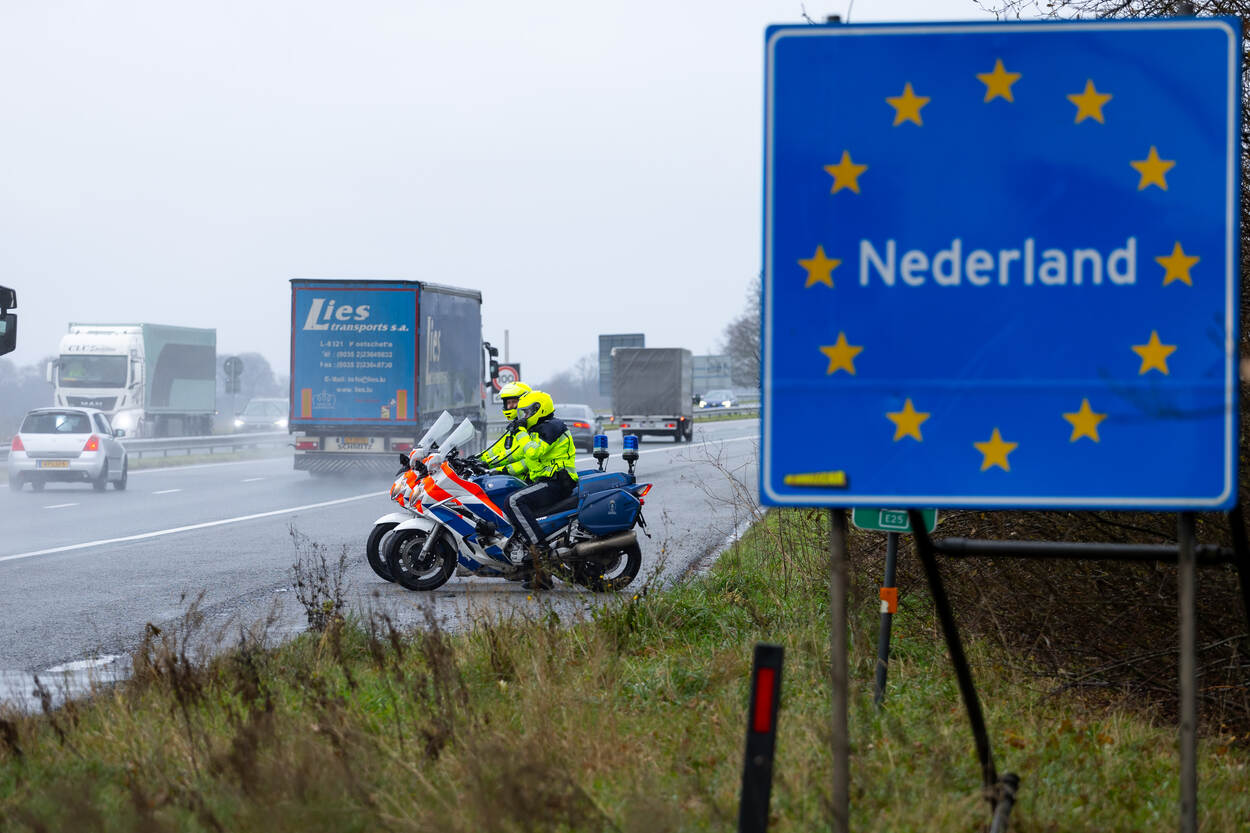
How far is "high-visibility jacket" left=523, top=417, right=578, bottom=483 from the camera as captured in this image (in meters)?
11.3

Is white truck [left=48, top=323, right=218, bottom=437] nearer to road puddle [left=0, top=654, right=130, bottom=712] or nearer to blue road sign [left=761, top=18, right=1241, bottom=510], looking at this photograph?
road puddle [left=0, top=654, right=130, bottom=712]

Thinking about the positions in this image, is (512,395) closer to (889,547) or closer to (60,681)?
(60,681)

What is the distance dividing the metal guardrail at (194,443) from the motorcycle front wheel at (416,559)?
72.1 feet

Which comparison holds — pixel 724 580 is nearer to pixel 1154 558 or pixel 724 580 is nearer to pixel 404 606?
pixel 404 606

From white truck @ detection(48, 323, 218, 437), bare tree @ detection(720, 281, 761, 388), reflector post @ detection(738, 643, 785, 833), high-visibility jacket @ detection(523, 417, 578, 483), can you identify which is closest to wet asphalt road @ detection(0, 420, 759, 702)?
high-visibility jacket @ detection(523, 417, 578, 483)

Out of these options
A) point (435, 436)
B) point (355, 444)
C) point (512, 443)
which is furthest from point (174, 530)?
point (355, 444)

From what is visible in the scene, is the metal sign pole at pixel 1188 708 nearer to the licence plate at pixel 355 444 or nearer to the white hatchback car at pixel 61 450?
the licence plate at pixel 355 444

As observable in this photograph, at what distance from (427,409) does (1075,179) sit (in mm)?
23358

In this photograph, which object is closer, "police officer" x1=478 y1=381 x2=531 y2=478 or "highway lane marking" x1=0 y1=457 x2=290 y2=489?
"police officer" x1=478 y1=381 x2=531 y2=478

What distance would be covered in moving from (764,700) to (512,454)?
8.04m

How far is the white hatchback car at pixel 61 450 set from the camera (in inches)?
975

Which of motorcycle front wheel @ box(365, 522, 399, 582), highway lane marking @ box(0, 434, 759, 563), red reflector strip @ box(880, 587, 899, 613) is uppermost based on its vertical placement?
red reflector strip @ box(880, 587, 899, 613)

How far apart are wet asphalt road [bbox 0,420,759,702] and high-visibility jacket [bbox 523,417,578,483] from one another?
94 centimetres

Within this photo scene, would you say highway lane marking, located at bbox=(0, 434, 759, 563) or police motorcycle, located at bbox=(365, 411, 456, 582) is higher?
police motorcycle, located at bbox=(365, 411, 456, 582)
